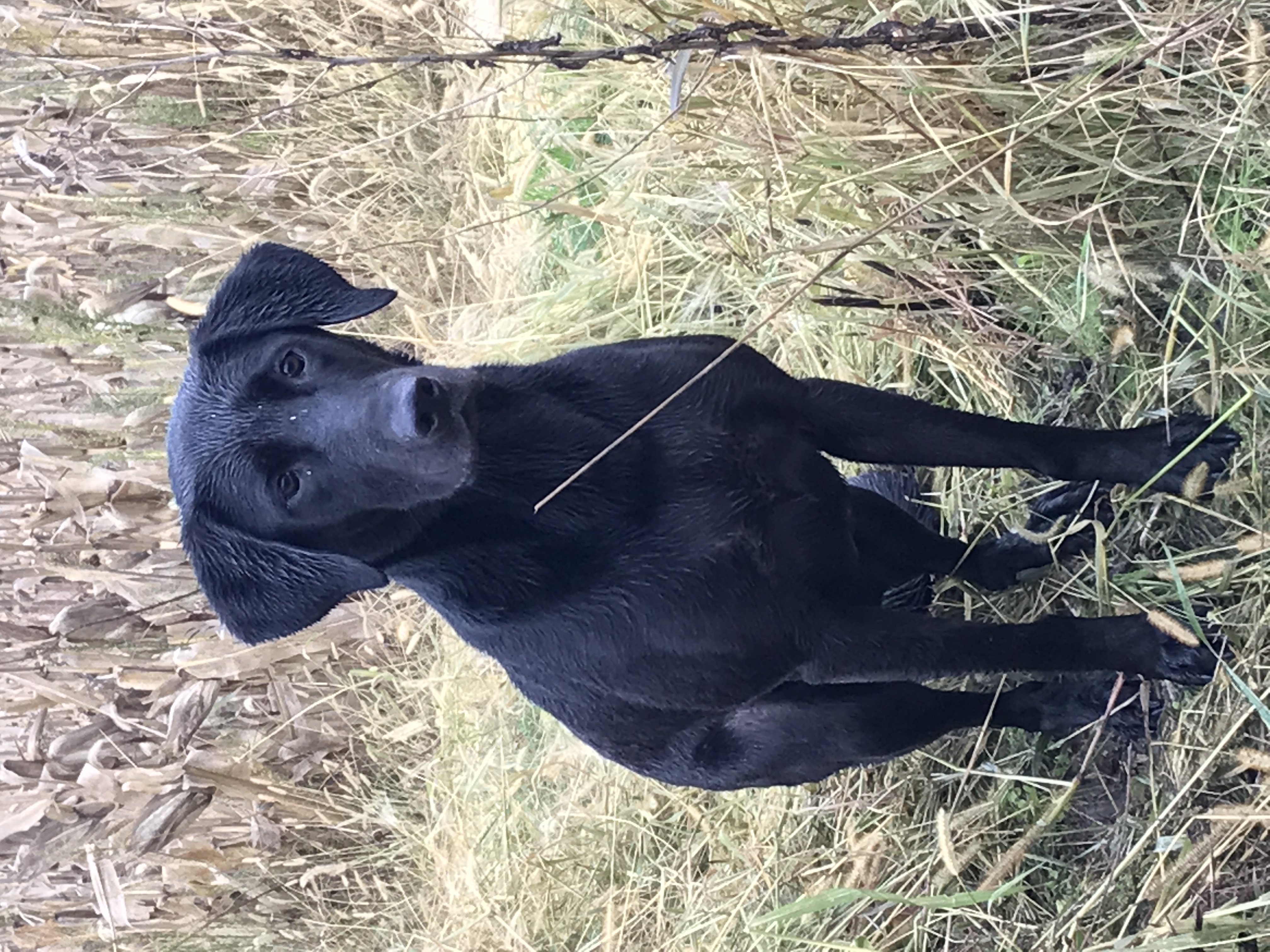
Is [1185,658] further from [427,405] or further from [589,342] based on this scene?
[589,342]

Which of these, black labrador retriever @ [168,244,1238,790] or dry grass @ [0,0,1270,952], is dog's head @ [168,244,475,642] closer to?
black labrador retriever @ [168,244,1238,790]

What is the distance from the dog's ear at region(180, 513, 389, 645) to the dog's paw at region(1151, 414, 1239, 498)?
6.01ft

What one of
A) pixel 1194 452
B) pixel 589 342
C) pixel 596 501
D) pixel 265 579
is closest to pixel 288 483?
pixel 265 579

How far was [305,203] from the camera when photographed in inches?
234

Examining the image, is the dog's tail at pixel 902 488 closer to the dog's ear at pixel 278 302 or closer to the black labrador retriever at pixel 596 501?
the black labrador retriever at pixel 596 501

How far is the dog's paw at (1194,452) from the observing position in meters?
2.63

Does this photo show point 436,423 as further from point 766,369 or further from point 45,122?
point 45,122

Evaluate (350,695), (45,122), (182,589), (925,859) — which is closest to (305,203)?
(45,122)

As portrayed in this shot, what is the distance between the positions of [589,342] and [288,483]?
2.52m

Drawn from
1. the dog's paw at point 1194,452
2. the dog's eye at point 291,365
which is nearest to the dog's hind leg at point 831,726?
the dog's paw at point 1194,452

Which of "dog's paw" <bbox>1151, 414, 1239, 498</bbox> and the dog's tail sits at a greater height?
"dog's paw" <bbox>1151, 414, 1239, 498</bbox>

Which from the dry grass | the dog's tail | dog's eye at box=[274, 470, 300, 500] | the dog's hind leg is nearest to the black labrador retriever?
dog's eye at box=[274, 470, 300, 500]

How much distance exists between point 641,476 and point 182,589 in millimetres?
4102

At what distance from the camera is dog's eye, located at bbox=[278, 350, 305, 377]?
8.52 feet
